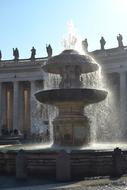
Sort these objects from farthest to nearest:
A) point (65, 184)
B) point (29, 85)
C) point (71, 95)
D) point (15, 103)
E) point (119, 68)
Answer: point (29, 85), point (15, 103), point (119, 68), point (71, 95), point (65, 184)

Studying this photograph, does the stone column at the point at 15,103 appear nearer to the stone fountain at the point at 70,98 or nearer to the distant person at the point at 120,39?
the distant person at the point at 120,39

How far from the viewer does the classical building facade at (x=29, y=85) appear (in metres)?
66.1

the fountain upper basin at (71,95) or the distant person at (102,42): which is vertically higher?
the distant person at (102,42)

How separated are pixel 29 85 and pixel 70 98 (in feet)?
191

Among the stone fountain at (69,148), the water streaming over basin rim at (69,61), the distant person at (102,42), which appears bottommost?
the stone fountain at (69,148)

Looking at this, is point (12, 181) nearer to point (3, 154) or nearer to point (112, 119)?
point (3, 154)

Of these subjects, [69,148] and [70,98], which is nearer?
[69,148]

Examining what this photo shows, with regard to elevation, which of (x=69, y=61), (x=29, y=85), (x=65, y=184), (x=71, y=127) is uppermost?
(x=29, y=85)

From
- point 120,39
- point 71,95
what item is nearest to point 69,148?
point 71,95

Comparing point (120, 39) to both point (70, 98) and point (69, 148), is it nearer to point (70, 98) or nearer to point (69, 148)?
point (70, 98)

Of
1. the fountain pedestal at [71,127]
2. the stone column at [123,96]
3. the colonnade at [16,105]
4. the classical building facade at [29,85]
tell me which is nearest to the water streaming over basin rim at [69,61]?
the fountain pedestal at [71,127]

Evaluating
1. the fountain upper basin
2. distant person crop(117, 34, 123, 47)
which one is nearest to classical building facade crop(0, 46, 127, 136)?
distant person crop(117, 34, 123, 47)

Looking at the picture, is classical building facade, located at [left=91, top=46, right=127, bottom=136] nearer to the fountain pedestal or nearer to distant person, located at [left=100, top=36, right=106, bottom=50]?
distant person, located at [left=100, top=36, right=106, bottom=50]

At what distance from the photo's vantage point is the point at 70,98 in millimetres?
26281
